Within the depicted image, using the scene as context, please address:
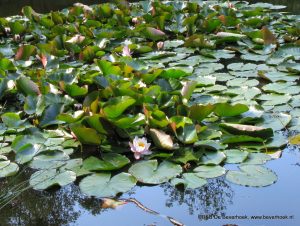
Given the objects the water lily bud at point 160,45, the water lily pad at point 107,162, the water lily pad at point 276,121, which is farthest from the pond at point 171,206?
the water lily bud at point 160,45

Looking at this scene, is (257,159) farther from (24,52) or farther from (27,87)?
(24,52)

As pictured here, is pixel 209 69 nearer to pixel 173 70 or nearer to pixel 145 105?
pixel 173 70

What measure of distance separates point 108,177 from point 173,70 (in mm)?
1163

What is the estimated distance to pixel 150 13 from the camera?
16.4 ft

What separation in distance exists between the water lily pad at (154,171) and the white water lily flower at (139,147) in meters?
0.06

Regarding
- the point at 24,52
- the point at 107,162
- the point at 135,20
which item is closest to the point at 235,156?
the point at 107,162

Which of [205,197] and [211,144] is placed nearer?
[205,197]

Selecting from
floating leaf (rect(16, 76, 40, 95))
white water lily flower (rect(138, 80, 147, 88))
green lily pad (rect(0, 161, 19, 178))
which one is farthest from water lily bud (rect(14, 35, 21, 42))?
green lily pad (rect(0, 161, 19, 178))

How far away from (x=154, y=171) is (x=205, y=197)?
0.89 ft

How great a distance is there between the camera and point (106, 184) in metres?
1.91

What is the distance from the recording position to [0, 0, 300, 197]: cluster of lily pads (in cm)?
202

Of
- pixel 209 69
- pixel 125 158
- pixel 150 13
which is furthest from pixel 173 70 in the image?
pixel 150 13

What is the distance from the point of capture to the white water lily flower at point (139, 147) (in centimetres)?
210

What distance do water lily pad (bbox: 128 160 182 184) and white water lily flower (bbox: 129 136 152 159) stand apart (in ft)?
0.20
